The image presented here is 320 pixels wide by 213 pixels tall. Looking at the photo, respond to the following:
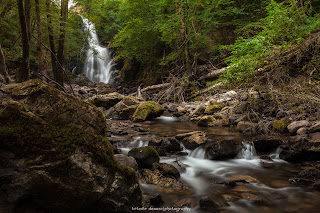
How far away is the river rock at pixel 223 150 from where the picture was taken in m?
5.11

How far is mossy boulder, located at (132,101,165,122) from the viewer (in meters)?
9.74

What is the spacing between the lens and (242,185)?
3734 mm

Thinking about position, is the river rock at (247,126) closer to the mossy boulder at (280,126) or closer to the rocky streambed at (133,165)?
the rocky streambed at (133,165)

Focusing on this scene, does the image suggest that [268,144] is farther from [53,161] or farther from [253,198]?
[53,161]

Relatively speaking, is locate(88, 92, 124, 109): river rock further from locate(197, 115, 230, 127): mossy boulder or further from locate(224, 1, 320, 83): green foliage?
locate(224, 1, 320, 83): green foliage

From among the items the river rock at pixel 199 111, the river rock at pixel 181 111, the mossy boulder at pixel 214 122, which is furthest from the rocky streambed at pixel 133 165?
the river rock at pixel 181 111

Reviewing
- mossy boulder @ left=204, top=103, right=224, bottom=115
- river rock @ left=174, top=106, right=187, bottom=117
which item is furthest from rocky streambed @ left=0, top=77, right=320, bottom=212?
river rock @ left=174, top=106, right=187, bottom=117

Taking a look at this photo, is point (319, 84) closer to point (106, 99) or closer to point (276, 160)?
point (276, 160)

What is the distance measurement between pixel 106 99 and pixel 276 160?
986 cm

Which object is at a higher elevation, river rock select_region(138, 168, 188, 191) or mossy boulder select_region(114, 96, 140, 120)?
mossy boulder select_region(114, 96, 140, 120)

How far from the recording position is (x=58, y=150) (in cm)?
199

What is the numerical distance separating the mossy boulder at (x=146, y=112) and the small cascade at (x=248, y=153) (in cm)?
533

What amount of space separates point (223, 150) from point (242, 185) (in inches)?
57.1

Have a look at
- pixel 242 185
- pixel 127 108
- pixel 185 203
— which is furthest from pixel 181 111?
pixel 185 203
